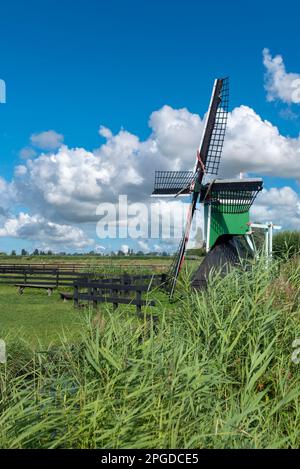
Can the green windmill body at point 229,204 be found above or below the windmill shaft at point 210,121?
below

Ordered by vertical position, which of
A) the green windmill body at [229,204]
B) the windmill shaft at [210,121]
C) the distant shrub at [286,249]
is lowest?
the distant shrub at [286,249]

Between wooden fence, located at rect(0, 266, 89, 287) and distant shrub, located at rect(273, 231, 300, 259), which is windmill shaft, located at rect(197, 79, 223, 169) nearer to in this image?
distant shrub, located at rect(273, 231, 300, 259)

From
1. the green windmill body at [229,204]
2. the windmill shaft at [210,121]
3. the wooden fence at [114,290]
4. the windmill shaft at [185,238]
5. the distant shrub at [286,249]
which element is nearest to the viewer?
the distant shrub at [286,249]

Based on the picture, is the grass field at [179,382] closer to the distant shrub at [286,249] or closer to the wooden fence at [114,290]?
the distant shrub at [286,249]

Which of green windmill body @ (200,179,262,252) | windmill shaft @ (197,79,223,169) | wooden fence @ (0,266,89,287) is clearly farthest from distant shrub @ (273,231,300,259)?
wooden fence @ (0,266,89,287)

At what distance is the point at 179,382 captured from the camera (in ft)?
12.6

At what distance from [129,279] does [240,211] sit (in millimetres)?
5464

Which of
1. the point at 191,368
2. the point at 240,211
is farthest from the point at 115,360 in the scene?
the point at 240,211

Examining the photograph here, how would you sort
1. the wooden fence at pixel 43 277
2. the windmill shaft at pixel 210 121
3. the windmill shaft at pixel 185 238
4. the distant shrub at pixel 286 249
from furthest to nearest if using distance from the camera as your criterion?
the wooden fence at pixel 43 277, the windmill shaft at pixel 210 121, the windmill shaft at pixel 185 238, the distant shrub at pixel 286 249

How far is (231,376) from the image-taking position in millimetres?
4559

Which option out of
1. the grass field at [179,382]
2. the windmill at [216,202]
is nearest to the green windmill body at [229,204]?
the windmill at [216,202]

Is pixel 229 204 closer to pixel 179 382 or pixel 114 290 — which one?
pixel 114 290

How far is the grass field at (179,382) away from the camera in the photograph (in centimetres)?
327

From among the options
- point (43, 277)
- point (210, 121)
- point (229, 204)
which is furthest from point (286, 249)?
point (43, 277)
